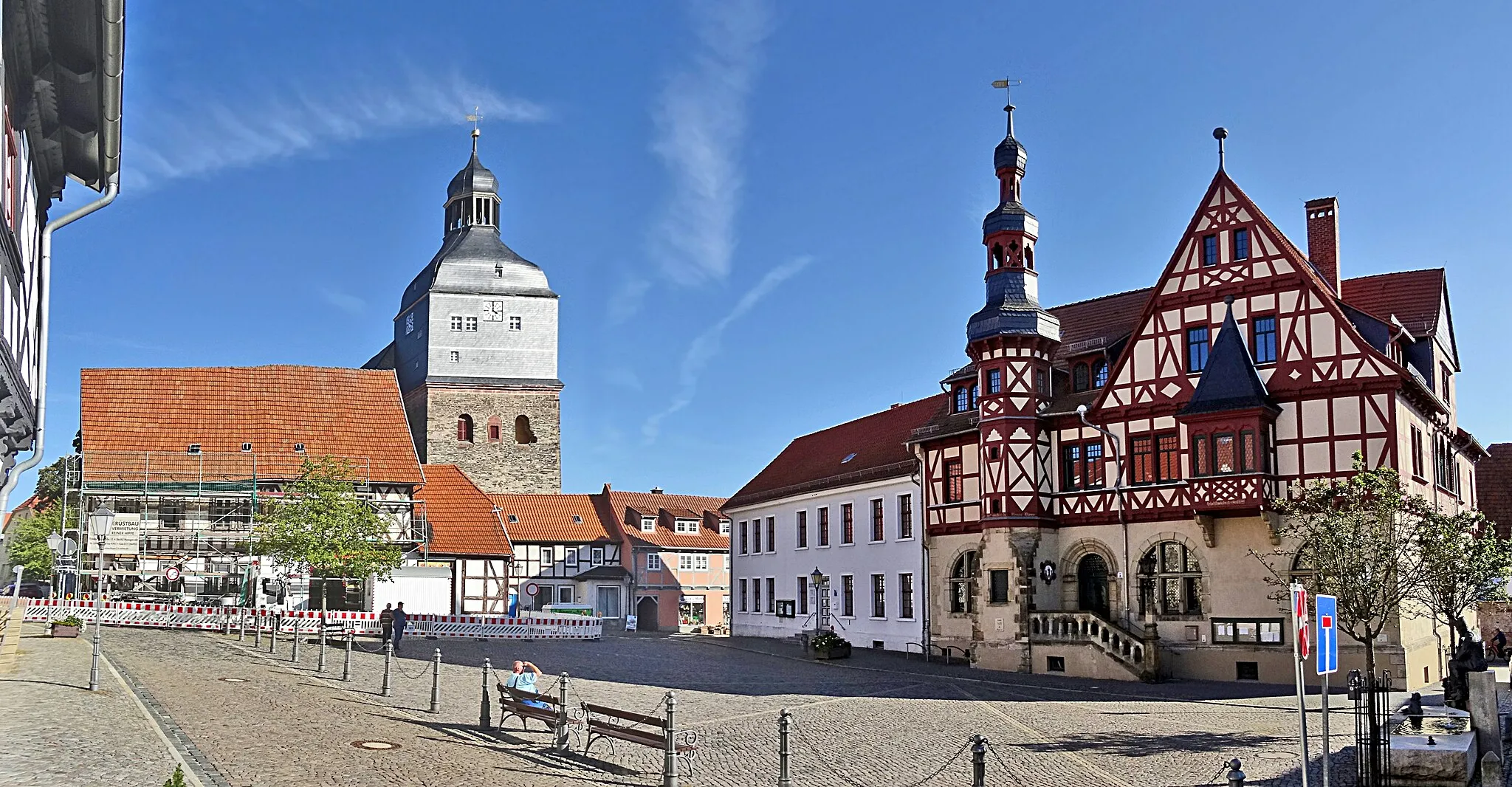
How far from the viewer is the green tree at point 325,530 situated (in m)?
40.2

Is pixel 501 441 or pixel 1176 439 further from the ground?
pixel 501 441

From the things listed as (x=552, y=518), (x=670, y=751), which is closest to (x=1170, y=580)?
(x=670, y=751)

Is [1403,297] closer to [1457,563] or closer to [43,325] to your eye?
[1457,563]

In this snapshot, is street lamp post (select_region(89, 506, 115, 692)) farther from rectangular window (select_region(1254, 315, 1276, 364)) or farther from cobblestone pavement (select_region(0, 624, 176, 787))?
rectangular window (select_region(1254, 315, 1276, 364))

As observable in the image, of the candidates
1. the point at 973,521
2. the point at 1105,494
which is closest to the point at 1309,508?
the point at 1105,494

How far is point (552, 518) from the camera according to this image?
244 ft

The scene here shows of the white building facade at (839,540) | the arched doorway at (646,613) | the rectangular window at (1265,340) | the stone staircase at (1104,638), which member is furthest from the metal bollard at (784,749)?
the arched doorway at (646,613)

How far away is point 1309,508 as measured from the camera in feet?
90.5

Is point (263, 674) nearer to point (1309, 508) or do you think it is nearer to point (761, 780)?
point (761, 780)

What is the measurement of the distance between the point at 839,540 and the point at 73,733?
34407 millimetres

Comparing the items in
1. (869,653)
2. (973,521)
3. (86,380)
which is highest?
(86,380)

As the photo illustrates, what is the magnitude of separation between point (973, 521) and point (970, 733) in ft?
61.7

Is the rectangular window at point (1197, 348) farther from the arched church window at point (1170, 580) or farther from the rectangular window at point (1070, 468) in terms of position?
the arched church window at point (1170, 580)

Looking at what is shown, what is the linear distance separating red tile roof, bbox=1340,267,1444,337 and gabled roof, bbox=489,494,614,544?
44.6 meters
